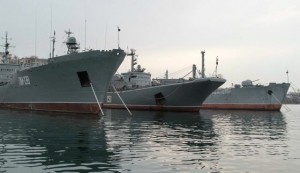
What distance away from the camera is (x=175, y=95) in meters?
39.6

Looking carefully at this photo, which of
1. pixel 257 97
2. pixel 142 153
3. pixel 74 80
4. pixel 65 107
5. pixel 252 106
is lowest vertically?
pixel 142 153

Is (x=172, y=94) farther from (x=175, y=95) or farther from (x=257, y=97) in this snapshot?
(x=257, y=97)

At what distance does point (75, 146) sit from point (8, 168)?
376cm

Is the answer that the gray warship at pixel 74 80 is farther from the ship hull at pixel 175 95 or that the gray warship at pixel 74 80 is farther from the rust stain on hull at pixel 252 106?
the rust stain on hull at pixel 252 106

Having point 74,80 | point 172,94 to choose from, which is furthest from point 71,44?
point 172,94

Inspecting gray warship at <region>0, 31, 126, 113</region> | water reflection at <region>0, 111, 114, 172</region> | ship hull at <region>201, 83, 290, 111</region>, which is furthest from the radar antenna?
ship hull at <region>201, 83, 290, 111</region>

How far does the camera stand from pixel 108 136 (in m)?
15.9

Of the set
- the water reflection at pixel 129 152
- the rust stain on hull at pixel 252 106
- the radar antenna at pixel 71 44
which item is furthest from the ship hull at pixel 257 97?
the water reflection at pixel 129 152

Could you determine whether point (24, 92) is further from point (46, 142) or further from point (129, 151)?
point (129, 151)

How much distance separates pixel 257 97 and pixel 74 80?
29.3 m

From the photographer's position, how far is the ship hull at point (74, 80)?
28.8m

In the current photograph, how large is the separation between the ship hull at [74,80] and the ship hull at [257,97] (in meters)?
26.0

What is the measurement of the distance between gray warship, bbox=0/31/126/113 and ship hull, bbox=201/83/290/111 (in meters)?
26.0

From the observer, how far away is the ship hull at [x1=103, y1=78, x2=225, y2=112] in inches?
1513
